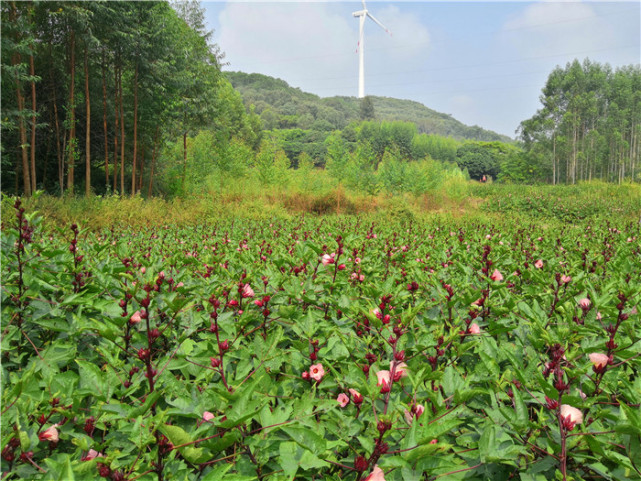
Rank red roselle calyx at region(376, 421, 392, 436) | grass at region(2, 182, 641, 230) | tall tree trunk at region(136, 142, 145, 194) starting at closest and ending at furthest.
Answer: red roselle calyx at region(376, 421, 392, 436), grass at region(2, 182, 641, 230), tall tree trunk at region(136, 142, 145, 194)

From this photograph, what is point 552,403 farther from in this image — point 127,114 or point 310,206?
point 127,114

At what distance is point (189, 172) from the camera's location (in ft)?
50.9

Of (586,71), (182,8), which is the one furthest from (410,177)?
(586,71)

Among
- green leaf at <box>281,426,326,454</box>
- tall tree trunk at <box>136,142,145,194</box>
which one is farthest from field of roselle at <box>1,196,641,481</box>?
tall tree trunk at <box>136,142,145,194</box>

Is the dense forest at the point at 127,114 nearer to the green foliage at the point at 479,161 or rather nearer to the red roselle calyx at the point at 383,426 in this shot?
the red roselle calyx at the point at 383,426

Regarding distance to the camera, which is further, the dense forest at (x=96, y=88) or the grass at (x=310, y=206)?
the dense forest at (x=96, y=88)

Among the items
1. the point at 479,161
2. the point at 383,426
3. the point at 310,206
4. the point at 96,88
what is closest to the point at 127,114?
the point at 96,88

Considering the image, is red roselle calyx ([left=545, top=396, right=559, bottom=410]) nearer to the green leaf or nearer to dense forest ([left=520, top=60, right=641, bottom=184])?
the green leaf

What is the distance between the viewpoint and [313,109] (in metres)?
72.8

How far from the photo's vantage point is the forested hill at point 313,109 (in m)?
66.4

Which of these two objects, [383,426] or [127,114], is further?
[127,114]

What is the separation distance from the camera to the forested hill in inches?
2613

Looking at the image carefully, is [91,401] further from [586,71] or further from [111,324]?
[586,71]

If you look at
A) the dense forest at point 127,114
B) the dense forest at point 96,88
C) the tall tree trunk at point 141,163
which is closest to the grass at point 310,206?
the dense forest at point 127,114
